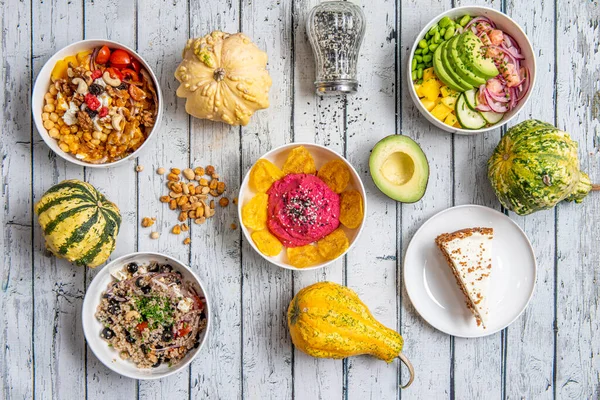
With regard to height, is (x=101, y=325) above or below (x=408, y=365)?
above

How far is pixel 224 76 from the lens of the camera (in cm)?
166

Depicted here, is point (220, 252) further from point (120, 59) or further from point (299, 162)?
point (120, 59)

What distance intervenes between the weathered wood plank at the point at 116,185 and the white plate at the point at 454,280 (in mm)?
939

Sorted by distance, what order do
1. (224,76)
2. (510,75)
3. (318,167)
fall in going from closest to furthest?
(224,76), (510,75), (318,167)

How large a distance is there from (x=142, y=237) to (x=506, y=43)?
1342 millimetres

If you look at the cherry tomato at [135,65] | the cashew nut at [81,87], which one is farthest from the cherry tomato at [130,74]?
the cashew nut at [81,87]

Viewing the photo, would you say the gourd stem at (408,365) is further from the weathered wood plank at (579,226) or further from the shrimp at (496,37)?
the shrimp at (496,37)

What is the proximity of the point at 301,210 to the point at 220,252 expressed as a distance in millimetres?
341

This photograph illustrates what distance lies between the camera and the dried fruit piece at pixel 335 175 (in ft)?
5.89

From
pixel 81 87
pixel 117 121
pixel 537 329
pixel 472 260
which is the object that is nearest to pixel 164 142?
pixel 117 121

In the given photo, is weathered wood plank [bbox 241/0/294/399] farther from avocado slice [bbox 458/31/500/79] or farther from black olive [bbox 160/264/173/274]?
avocado slice [bbox 458/31/500/79]

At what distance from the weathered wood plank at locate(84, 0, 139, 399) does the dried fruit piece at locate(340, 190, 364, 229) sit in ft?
2.29

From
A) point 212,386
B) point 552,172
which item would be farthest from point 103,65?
point 552,172

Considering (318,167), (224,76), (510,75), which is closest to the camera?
(224,76)
